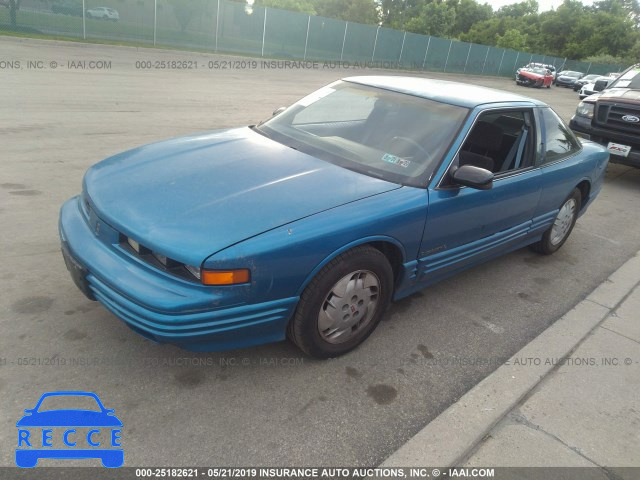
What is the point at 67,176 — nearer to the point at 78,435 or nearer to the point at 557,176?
the point at 78,435

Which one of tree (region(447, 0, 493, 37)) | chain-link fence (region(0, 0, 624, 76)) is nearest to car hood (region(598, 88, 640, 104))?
chain-link fence (region(0, 0, 624, 76))

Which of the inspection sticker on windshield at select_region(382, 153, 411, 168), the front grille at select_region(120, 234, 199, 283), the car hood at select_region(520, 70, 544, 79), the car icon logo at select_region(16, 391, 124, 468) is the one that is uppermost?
the car hood at select_region(520, 70, 544, 79)

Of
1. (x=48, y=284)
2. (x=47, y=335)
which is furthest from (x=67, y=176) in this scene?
(x=47, y=335)

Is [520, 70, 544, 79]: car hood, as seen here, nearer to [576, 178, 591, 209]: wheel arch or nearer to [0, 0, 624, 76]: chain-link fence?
[0, 0, 624, 76]: chain-link fence

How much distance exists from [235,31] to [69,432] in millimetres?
28010

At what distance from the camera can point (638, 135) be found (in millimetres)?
7625

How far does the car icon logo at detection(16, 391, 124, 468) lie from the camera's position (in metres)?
2.18

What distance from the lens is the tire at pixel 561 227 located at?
4755mm

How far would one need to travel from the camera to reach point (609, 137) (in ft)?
26.2

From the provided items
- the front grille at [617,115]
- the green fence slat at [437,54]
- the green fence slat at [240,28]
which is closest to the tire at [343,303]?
the front grille at [617,115]

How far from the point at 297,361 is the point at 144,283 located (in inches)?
40.7

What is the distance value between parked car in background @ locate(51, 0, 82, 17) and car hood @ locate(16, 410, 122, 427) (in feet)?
74.3

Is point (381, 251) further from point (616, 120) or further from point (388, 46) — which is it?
point (388, 46)

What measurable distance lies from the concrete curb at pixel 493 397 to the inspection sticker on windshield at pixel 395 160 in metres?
1.41
